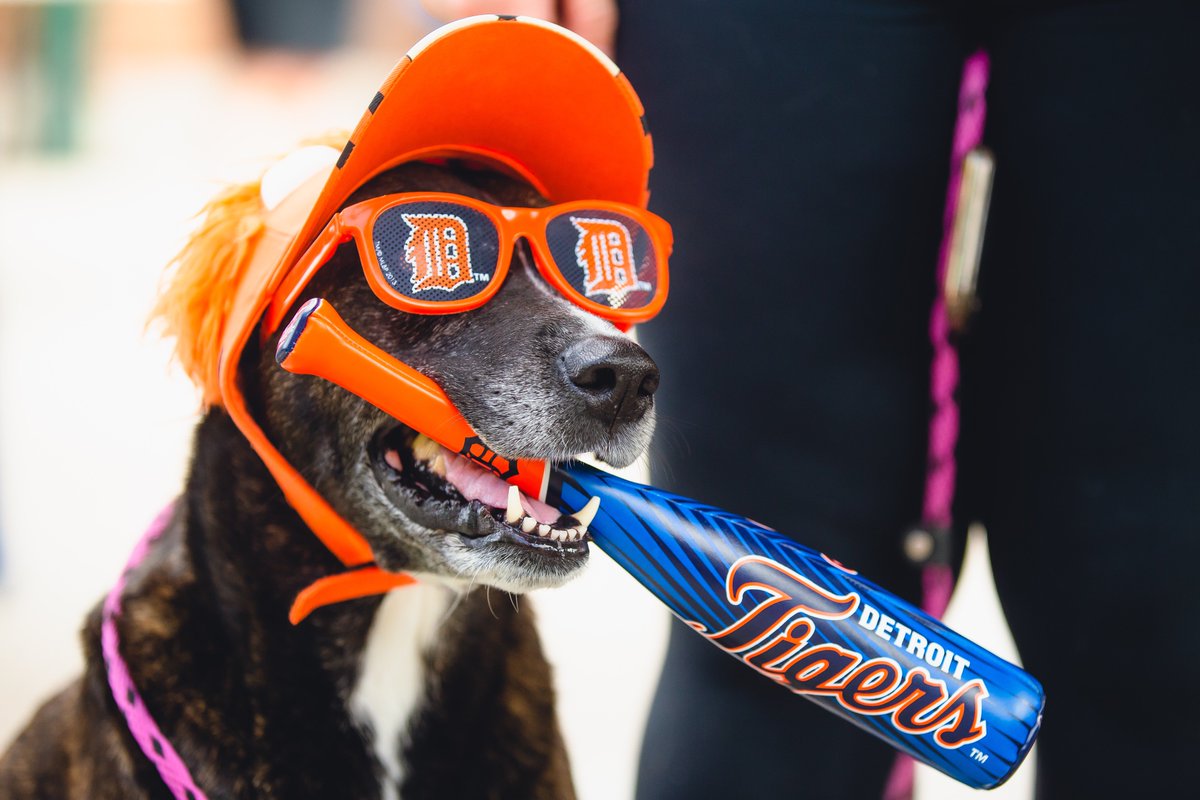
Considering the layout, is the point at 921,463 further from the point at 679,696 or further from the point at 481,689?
the point at 481,689

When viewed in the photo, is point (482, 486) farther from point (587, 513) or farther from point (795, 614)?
point (795, 614)

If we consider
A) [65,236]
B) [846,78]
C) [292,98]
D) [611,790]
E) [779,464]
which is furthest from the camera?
[292,98]

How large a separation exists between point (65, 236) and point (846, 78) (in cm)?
600

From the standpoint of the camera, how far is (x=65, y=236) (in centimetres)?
642

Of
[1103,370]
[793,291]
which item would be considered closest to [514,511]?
[793,291]

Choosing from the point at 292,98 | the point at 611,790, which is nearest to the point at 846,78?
the point at 611,790

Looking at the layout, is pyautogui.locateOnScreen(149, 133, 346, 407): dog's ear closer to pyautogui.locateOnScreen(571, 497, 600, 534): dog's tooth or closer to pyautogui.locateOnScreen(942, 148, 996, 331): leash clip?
pyautogui.locateOnScreen(571, 497, 600, 534): dog's tooth

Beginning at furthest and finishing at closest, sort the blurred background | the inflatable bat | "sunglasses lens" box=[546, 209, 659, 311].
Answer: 1. the blurred background
2. "sunglasses lens" box=[546, 209, 659, 311]
3. the inflatable bat

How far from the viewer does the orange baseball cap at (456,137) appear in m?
1.21

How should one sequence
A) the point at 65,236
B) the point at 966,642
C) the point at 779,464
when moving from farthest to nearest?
the point at 65,236
the point at 779,464
the point at 966,642

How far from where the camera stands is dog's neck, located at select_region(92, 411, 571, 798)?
1.35m

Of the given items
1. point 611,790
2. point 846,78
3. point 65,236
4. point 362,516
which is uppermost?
A: point 846,78

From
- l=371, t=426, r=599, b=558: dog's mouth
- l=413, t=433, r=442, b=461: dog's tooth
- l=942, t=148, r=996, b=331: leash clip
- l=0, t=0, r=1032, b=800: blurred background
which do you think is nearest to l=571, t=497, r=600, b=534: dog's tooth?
l=371, t=426, r=599, b=558: dog's mouth

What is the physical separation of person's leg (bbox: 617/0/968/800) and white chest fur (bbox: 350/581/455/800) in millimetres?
315
